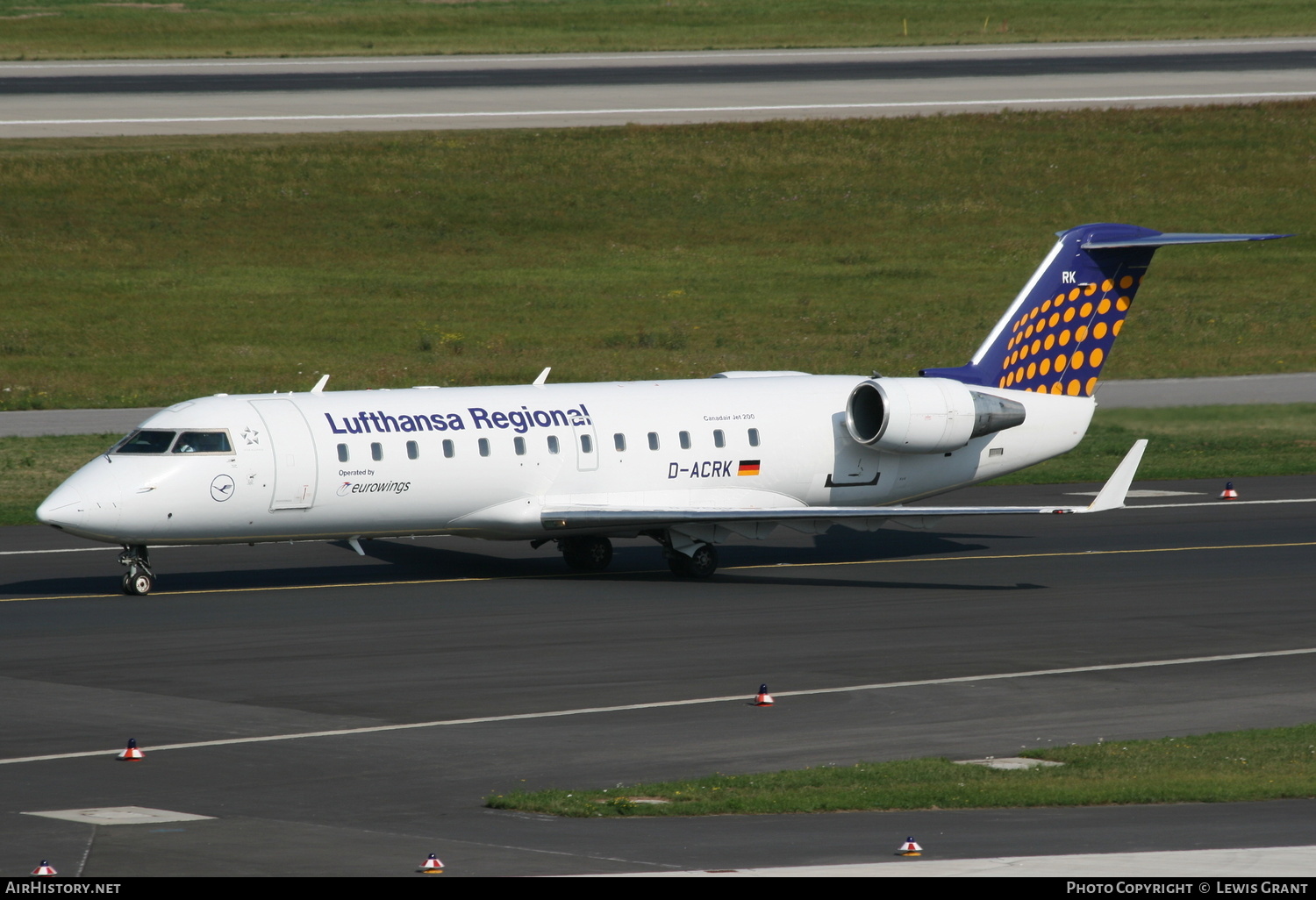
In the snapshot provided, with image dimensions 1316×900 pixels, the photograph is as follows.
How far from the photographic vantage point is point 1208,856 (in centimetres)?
1378

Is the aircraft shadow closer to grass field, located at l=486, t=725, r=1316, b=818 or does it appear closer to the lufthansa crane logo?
the lufthansa crane logo

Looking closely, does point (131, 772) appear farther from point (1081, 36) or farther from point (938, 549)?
point (1081, 36)

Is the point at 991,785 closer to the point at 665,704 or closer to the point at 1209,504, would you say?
the point at 665,704

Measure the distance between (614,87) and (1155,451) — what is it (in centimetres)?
4107

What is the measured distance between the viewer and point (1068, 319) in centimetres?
3497

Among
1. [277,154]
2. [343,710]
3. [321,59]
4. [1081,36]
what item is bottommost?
[343,710]

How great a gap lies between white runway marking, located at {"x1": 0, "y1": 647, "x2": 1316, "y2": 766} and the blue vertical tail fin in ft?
34.4

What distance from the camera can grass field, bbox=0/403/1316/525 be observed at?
141ft

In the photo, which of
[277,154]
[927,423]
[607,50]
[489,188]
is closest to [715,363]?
[489,188]

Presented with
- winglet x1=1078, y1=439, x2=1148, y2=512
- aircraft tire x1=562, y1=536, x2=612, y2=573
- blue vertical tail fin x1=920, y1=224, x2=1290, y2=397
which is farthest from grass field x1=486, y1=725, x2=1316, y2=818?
blue vertical tail fin x1=920, y1=224, x2=1290, y2=397

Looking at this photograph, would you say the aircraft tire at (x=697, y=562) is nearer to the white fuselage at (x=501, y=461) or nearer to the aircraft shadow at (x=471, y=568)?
the aircraft shadow at (x=471, y=568)

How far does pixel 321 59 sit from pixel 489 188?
20.3m

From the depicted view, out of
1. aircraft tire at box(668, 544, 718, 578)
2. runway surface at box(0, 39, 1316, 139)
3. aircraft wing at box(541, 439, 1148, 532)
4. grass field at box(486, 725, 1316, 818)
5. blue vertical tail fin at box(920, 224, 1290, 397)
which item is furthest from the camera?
runway surface at box(0, 39, 1316, 139)

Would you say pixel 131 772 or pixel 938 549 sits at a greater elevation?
pixel 938 549
